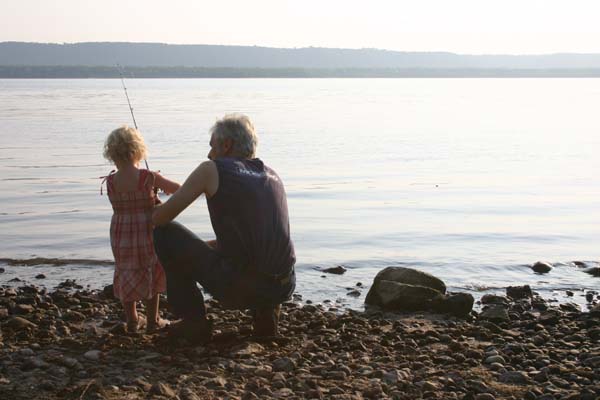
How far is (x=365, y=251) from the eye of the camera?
1124 centimetres

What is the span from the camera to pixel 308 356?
5.96m

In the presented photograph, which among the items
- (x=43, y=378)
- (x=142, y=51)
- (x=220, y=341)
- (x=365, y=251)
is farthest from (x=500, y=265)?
(x=142, y=51)

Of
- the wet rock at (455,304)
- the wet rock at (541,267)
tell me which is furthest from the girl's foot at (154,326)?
the wet rock at (541,267)

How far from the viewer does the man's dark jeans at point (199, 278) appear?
5969 millimetres

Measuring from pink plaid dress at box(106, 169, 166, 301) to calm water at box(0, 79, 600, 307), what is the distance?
8.69 feet

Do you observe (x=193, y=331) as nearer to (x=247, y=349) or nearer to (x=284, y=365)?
(x=247, y=349)

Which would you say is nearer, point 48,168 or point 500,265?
point 500,265

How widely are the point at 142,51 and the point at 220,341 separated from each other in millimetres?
173235

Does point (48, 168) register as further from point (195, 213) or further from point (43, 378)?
point (43, 378)

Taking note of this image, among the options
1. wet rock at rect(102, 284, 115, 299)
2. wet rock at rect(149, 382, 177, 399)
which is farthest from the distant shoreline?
wet rock at rect(149, 382, 177, 399)

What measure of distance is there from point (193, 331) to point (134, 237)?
2.51 ft

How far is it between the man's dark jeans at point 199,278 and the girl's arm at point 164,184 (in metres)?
0.34

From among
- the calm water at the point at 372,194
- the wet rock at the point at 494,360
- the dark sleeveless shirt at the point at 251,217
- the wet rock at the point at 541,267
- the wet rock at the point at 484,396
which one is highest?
the dark sleeveless shirt at the point at 251,217

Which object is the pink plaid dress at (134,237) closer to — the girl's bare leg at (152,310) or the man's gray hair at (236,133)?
the girl's bare leg at (152,310)
